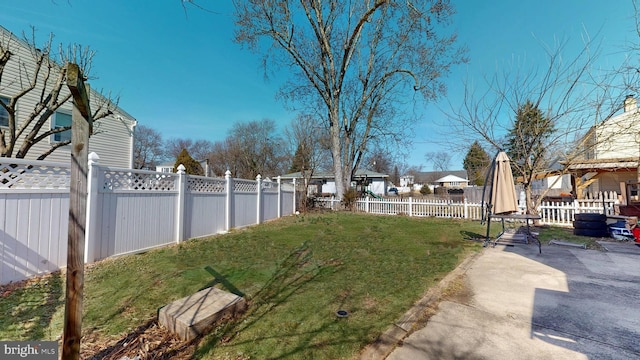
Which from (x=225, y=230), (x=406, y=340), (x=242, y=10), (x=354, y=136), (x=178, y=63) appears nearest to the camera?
(x=406, y=340)

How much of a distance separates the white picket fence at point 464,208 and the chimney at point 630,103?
2967mm

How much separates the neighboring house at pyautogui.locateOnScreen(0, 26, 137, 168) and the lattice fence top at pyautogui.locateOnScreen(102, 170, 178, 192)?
440 cm

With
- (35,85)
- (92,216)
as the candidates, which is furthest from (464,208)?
(35,85)

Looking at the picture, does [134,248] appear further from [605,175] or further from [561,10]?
[605,175]

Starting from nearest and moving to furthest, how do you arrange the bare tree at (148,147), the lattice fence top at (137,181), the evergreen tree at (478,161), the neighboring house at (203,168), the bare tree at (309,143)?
the lattice fence top at (137,181), the evergreen tree at (478,161), the neighboring house at (203,168), the bare tree at (309,143), the bare tree at (148,147)

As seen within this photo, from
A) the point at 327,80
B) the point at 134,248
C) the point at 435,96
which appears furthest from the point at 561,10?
the point at 134,248

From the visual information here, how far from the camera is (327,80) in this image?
14.6 meters

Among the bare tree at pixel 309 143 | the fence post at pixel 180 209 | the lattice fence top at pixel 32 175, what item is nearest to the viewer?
the lattice fence top at pixel 32 175

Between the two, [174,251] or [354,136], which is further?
[354,136]

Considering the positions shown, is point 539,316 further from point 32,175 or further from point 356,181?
point 356,181

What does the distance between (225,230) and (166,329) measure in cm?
561

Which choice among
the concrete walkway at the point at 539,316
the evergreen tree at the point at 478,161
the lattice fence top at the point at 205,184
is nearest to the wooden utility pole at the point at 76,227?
the concrete walkway at the point at 539,316

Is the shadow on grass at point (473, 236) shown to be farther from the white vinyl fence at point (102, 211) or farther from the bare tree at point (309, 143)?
the bare tree at point (309, 143)

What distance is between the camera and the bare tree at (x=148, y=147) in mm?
32312
